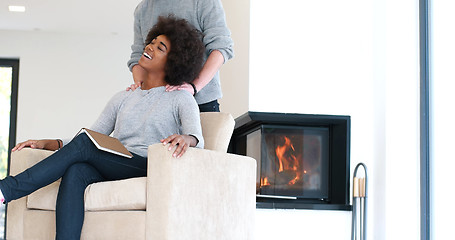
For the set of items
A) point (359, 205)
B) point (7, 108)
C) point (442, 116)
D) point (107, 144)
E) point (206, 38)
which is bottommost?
point (359, 205)

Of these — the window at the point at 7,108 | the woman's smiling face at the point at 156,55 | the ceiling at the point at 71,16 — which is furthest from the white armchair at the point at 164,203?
the window at the point at 7,108

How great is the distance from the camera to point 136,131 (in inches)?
108

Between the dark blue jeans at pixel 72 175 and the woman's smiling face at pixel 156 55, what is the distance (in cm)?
45

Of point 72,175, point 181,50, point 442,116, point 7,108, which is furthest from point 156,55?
point 7,108

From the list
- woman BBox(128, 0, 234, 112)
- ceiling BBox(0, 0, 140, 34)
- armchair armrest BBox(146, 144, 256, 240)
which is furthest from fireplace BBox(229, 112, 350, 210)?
ceiling BBox(0, 0, 140, 34)

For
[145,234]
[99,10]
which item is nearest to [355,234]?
[145,234]

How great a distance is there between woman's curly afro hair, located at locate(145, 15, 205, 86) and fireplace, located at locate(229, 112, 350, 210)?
3.66 ft

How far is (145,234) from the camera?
235cm

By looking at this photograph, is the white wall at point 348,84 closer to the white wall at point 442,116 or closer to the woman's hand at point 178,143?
the white wall at point 442,116

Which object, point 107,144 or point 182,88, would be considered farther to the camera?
point 182,88

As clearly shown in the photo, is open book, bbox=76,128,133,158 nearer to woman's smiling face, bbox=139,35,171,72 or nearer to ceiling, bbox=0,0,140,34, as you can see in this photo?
woman's smiling face, bbox=139,35,171,72

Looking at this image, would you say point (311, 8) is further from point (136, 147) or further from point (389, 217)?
point (136, 147)

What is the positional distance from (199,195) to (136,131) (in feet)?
1.48

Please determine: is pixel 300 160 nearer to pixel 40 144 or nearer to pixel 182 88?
pixel 182 88
